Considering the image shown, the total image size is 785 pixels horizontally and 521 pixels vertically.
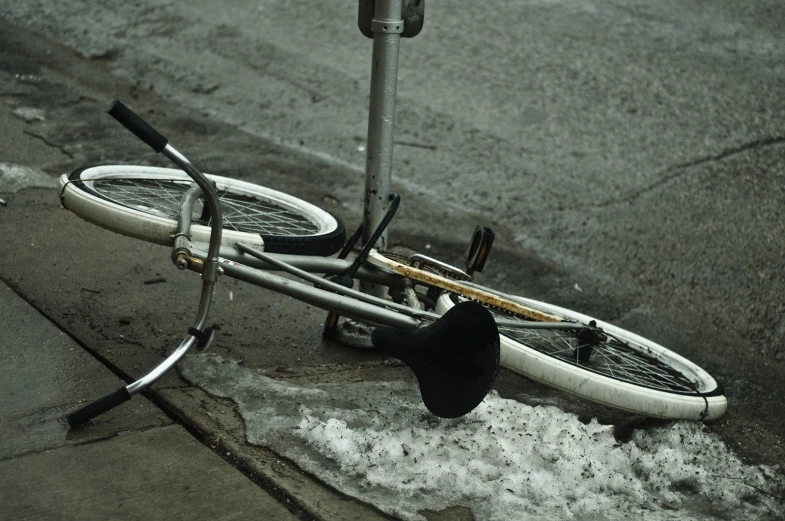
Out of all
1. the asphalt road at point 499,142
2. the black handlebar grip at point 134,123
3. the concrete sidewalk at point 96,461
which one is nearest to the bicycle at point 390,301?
the black handlebar grip at point 134,123

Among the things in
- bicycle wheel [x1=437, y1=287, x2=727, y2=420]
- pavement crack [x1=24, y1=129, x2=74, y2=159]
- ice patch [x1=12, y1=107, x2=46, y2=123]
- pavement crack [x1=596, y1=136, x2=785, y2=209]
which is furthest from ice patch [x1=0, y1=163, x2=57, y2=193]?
pavement crack [x1=596, y1=136, x2=785, y2=209]

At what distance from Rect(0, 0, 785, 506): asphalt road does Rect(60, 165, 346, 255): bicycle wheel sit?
409 mm

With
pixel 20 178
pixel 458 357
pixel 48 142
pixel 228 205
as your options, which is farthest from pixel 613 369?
pixel 48 142

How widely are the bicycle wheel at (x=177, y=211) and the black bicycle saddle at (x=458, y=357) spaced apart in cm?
67

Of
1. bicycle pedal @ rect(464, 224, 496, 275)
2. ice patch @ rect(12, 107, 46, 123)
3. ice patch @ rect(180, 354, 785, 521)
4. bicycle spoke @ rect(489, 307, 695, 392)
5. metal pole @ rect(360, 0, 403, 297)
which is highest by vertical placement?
metal pole @ rect(360, 0, 403, 297)

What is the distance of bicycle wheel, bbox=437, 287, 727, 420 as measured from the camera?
2.83m

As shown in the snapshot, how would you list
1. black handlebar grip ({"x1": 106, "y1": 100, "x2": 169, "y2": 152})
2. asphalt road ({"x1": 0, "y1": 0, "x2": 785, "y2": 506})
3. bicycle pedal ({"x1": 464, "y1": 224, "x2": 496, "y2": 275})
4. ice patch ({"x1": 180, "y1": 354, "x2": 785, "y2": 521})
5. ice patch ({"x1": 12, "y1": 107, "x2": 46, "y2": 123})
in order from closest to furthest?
black handlebar grip ({"x1": 106, "y1": 100, "x2": 169, "y2": 152}), ice patch ({"x1": 180, "y1": 354, "x2": 785, "y2": 521}), bicycle pedal ({"x1": 464, "y1": 224, "x2": 496, "y2": 275}), asphalt road ({"x1": 0, "y1": 0, "x2": 785, "y2": 506}), ice patch ({"x1": 12, "y1": 107, "x2": 46, "y2": 123})

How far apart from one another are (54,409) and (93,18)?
205 inches

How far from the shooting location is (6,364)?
280 centimetres

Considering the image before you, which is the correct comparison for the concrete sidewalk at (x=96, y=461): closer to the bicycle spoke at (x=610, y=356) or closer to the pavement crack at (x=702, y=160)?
the bicycle spoke at (x=610, y=356)

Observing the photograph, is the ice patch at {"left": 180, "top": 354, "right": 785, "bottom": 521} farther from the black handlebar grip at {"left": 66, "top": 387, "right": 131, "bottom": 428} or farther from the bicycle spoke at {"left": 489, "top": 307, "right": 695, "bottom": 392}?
the black handlebar grip at {"left": 66, "top": 387, "right": 131, "bottom": 428}

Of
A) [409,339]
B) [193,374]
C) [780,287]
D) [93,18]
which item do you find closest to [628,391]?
[409,339]

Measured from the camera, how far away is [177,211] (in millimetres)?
3158

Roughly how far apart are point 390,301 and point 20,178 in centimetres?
247
